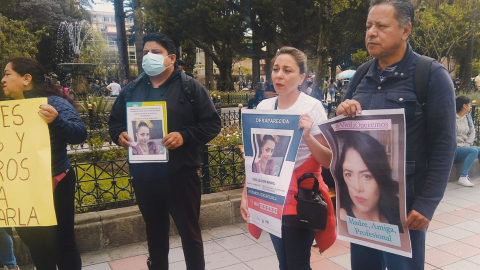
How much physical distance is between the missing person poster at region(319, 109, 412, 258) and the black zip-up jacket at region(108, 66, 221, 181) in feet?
3.36

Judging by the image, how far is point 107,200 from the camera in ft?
14.4

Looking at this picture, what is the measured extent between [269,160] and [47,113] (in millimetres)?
1514

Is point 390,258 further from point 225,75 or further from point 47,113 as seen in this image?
point 225,75

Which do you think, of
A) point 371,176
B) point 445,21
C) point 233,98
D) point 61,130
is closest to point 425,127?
point 371,176

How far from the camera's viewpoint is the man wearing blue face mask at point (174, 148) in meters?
2.71

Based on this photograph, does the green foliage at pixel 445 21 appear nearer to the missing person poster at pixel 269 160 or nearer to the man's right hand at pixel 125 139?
the missing person poster at pixel 269 160

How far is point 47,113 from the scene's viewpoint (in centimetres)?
244

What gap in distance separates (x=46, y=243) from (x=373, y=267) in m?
2.25

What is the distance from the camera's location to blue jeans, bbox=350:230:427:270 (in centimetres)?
193

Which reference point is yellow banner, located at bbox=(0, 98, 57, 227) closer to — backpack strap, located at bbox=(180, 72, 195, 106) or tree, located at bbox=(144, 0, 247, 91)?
backpack strap, located at bbox=(180, 72, 195, 106)

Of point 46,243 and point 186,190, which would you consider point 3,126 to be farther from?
point 186,190

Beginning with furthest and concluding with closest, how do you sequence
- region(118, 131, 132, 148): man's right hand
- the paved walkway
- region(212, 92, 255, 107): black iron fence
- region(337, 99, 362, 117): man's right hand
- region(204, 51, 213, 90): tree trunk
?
region(204, 51, 213, 90): tree trunk, region(212, 92, 255, 107): black iron fence, the paved walkway, region(118, 131, 132, 148): man's right hand, region(337, 99, 362, 117): man's right hand

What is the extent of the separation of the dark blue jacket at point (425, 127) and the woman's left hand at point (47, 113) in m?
2.02

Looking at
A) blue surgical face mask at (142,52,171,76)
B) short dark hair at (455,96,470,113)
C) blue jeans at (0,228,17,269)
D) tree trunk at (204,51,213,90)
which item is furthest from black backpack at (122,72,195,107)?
tree trunk at (204,51,213,90)
